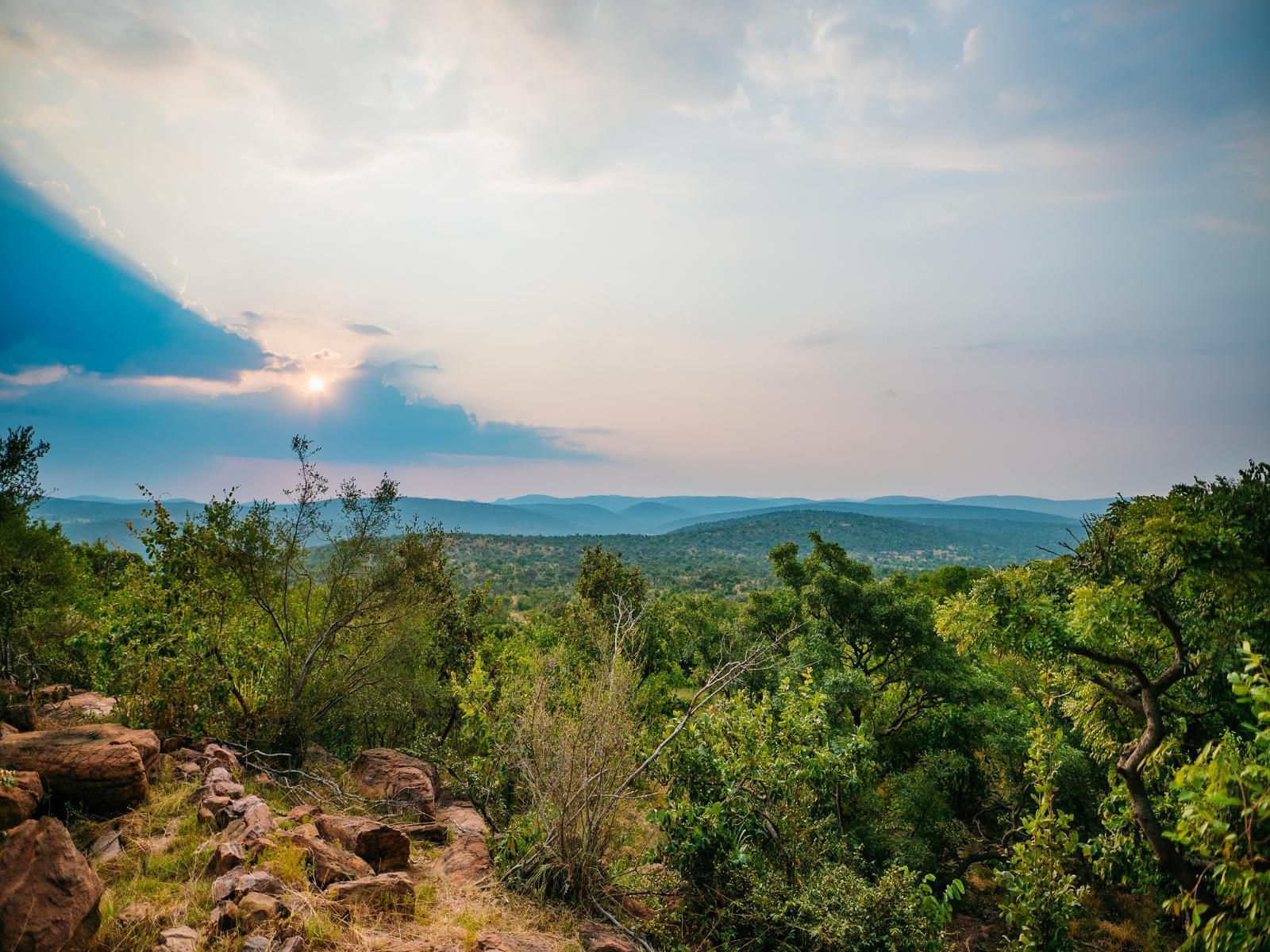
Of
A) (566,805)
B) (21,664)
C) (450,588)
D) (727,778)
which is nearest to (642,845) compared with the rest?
(727,778)

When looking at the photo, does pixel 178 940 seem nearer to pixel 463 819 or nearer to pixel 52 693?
pixel 463 819

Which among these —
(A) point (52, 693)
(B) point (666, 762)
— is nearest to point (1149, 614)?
(B) point (666, 762)

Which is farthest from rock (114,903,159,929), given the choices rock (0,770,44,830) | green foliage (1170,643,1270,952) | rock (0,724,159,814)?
green foliage (1170,643,1270,952)

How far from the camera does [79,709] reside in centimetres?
1060

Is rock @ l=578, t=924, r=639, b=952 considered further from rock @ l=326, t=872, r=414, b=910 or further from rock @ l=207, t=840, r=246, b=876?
rock @ l=207, t=840, r=246, b=876

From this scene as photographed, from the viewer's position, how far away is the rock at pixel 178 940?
4605mm

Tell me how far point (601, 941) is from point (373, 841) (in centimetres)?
332

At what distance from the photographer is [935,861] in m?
13.3

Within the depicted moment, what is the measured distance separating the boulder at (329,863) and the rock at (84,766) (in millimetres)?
2566

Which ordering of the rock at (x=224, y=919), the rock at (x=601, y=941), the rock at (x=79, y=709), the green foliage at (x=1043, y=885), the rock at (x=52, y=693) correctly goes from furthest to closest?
the rock at (x=52, y=693) < the rock at (x=79, y=709) < the green foliage at (x=1043, y=885) < the rock at (x=601, y=941) < the rock at (x=224, y=919)

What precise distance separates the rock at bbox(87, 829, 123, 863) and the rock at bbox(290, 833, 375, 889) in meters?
1.90

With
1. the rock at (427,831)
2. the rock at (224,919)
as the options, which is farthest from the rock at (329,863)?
the rock at (427,831)

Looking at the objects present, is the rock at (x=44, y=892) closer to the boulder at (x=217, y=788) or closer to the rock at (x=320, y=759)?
the boulder at (x=217, y=788)

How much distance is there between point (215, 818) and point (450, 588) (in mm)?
14043
